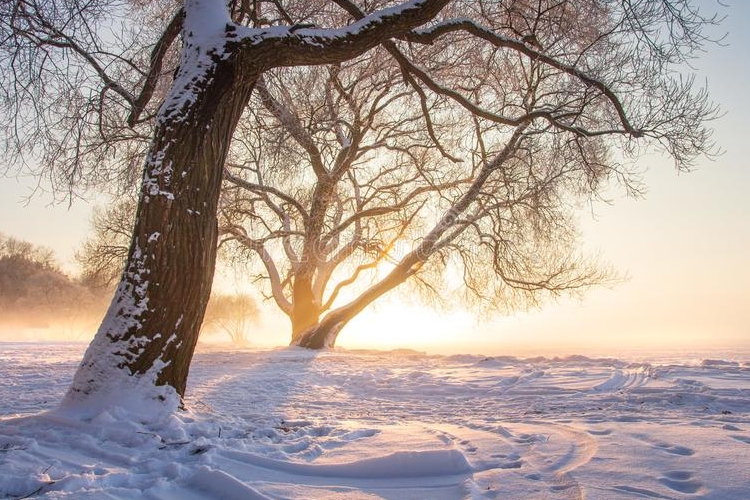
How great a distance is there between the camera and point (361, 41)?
3887 millimetres

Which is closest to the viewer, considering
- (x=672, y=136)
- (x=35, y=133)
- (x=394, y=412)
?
(x=394, y=412)

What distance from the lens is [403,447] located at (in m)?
2.65

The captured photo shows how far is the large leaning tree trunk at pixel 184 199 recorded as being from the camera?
339cm

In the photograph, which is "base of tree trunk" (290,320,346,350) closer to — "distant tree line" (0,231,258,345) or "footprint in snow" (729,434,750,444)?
"footprint in snow" (729,434,750,444)

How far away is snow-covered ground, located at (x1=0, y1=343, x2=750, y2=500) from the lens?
80.7 inches

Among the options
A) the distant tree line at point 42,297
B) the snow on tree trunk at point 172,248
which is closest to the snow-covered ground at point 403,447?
the snow on tree trunk at point 172,248

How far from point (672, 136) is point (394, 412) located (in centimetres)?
A: 511

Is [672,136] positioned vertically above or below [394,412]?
above

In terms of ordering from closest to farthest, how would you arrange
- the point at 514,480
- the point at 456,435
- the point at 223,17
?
the point at 514,480 < the point at 456,435 < the point at 223,17

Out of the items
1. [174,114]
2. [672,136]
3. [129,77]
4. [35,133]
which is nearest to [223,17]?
[174,114]

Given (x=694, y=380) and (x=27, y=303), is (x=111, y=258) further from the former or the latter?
(x=27, y=303)

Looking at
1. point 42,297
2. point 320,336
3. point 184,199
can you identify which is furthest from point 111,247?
point 42,297

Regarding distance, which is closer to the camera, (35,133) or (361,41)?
(361,41)

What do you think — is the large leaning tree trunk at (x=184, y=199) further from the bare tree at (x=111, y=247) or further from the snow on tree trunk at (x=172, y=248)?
the bare tree at (x=111, y=247)
